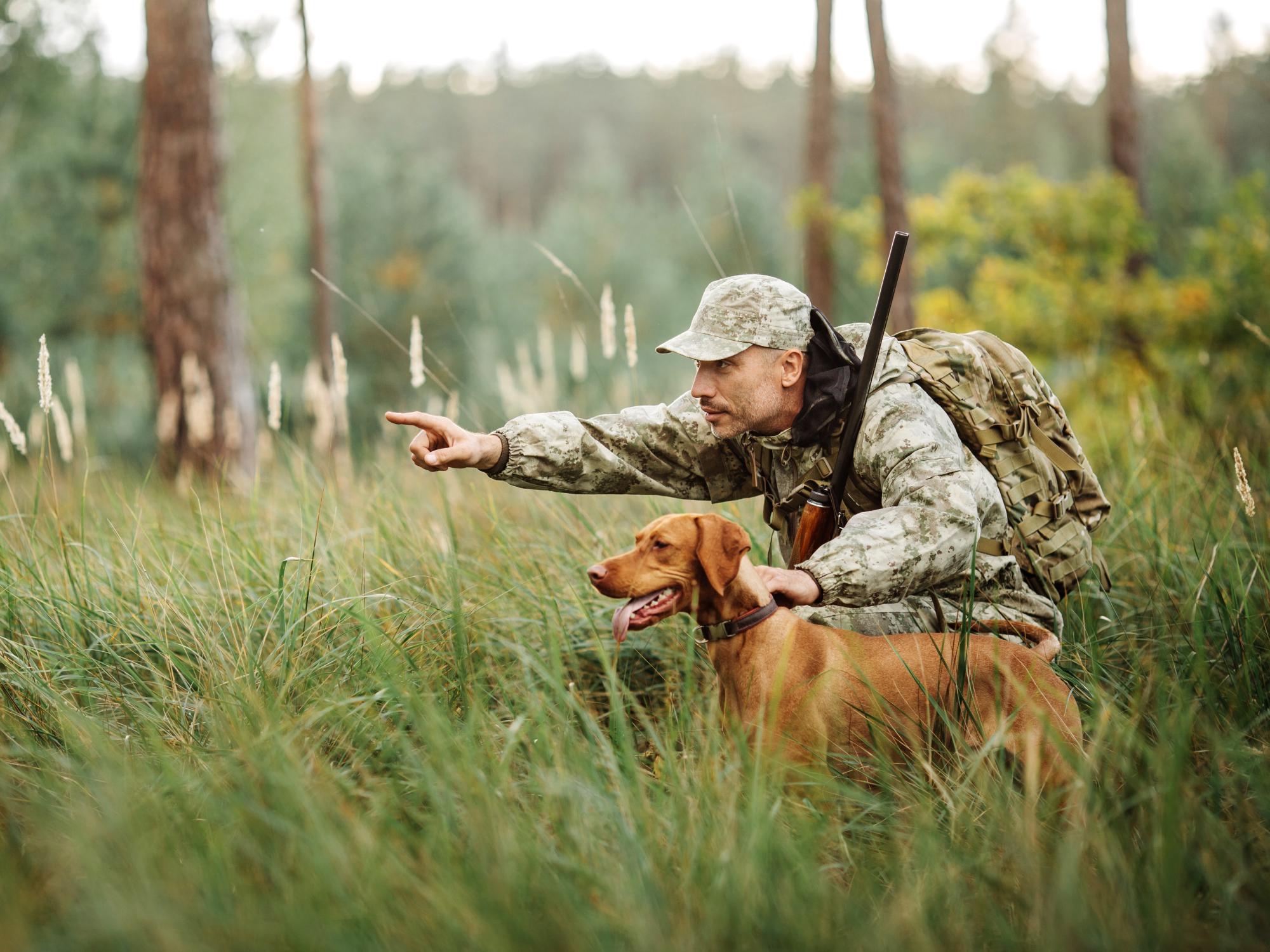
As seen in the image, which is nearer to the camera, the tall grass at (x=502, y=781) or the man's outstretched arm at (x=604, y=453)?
the tall grass at (x=502, y=781)

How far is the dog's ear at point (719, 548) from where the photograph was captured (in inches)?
106

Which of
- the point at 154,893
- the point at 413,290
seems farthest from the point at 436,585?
the point at 413,290

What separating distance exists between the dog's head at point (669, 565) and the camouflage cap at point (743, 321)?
0.68 metres

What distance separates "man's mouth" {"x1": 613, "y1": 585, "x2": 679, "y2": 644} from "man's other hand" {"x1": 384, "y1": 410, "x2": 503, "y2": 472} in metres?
0.78

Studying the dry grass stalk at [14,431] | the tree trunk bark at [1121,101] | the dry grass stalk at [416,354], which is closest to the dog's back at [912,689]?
the dry grass stalk at [416,354]

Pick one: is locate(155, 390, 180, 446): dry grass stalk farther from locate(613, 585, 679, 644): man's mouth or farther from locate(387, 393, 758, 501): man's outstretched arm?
locate(613, 585, 679, 644): man's mouth

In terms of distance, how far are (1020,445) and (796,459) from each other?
74cm

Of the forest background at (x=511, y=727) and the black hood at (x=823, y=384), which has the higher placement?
the black hood at (x=823, y=384)

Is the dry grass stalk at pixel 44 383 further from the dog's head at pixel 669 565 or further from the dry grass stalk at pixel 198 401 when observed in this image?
the dog's head at pixel 669 565

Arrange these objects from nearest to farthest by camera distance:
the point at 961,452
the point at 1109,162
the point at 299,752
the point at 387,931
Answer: the point at 387,931
the point at 299,752
the point at 961,452
the point at 1109,162

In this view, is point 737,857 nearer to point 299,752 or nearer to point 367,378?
point 299,752

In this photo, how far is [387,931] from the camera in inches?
74.1

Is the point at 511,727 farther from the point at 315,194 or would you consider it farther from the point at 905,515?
the point at 315,194

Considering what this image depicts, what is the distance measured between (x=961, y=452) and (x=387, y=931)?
2115mm
